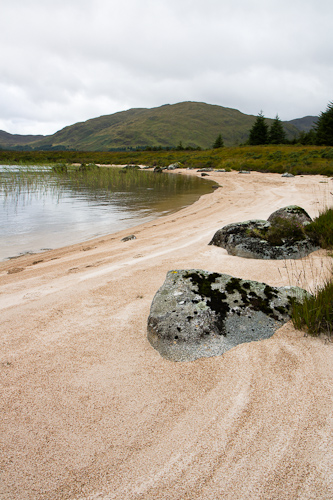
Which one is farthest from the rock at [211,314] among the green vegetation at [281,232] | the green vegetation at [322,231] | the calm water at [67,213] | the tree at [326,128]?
the tree at [326,128]

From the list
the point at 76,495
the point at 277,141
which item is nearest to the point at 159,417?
the point at 76,495

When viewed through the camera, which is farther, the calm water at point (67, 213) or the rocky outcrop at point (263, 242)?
the calm water at point (67, 213)

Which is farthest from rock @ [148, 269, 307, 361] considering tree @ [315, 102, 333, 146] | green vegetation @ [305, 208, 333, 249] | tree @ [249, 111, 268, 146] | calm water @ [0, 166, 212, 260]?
tree @ [249, 111, 268, 146]

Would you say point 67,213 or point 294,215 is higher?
point 294,215

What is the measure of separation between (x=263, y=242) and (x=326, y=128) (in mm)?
44880

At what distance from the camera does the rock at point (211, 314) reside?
2383 millimetres

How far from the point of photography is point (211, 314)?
2.53 m

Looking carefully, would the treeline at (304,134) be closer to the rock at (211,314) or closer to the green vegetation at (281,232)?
the green vegetation at (281,232)

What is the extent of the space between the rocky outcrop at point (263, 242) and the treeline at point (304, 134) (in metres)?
42.8

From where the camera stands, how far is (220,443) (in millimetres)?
1566

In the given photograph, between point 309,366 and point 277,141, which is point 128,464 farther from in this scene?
point 277,141

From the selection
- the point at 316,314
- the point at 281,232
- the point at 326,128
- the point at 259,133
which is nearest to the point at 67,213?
the point at 281,232

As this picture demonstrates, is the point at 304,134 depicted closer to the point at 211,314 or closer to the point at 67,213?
the point at 67,213

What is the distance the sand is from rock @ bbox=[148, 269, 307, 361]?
0.10 meters
